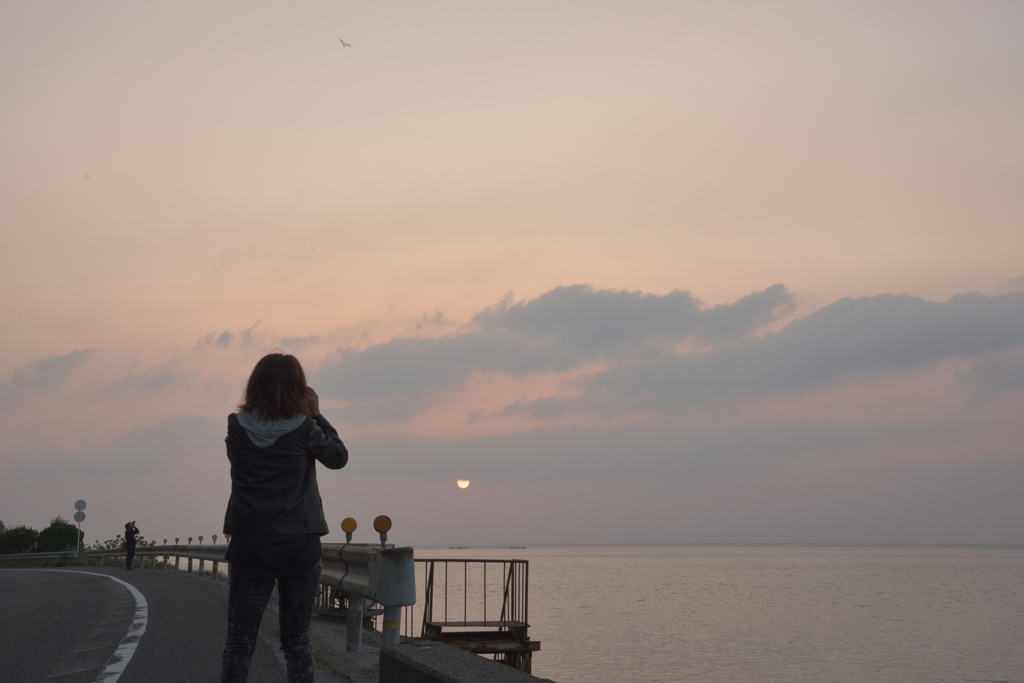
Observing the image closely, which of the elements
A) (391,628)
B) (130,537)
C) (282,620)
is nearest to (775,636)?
(130,537)

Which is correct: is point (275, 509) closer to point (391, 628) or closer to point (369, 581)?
point (391, 628)

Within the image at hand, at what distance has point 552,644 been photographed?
34031 millimetres

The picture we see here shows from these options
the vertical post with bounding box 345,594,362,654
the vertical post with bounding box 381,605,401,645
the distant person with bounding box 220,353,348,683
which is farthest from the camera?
the vertical post with bounding box 345,594,362,654

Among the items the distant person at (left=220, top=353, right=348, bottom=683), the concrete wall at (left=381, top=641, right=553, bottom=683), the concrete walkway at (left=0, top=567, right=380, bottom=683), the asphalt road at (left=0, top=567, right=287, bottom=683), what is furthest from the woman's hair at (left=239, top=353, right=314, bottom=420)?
the asphalt road at (left=0, top=567, right=287, bottom=683)

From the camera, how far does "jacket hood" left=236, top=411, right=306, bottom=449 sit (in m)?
4.23

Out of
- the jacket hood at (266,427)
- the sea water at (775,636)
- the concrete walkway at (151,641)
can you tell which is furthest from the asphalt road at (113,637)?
the sea water at (775,636)

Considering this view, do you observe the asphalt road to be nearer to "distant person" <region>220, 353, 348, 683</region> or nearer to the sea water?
"distant person" <region>220, 353, 348, 683</region>

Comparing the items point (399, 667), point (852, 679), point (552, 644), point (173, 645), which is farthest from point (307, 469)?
point (552, 644)

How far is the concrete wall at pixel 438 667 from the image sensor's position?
427 centimetres

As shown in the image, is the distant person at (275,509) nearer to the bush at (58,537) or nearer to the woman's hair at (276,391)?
the woman's hair at (276,391)

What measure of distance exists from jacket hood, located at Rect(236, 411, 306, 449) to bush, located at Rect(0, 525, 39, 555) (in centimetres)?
5063

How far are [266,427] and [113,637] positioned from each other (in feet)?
20.4

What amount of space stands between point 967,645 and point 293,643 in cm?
4127

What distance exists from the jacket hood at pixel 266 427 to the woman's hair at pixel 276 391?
0.02 meters
